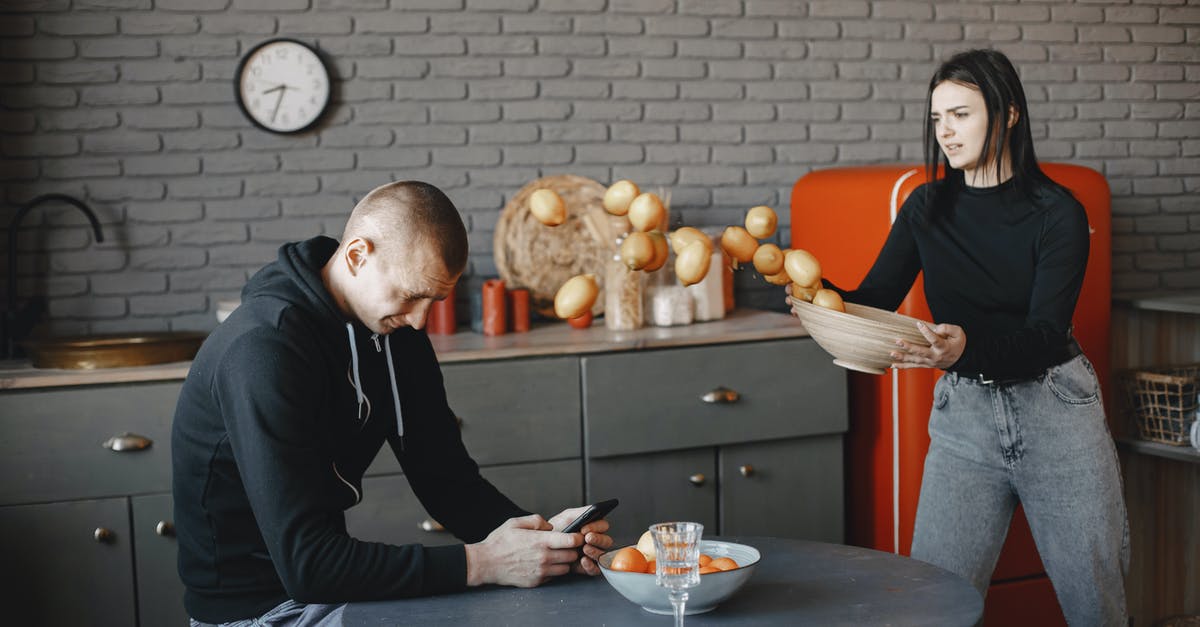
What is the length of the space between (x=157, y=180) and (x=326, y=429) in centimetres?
187

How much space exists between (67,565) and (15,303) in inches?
33.8

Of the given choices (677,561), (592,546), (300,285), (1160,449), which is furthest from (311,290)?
(1160,449)

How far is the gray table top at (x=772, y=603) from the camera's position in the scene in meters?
1.66

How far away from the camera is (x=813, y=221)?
12.4 feet

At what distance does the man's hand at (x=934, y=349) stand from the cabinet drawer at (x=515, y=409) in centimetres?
120

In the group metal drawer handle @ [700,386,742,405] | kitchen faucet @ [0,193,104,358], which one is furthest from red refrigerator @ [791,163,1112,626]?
kitchen faucet @ [0,193,104,358]

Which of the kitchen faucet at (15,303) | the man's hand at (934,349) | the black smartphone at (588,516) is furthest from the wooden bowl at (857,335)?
the kitchen faucet at (15,303)

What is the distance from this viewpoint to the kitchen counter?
2.88 metres

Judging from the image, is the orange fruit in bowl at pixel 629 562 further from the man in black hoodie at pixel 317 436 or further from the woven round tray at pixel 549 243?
the woven round tray at pixel 549 243

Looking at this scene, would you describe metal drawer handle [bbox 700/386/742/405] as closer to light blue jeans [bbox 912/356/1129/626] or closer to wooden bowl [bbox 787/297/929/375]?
light blue jeans [bbox 912/356/1129/626]

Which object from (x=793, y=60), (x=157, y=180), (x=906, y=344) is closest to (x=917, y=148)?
(x=793, y=60)

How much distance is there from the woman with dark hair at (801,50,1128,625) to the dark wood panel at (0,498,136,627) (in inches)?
78.5

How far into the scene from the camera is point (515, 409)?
317cm

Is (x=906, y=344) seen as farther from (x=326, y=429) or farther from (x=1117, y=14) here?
(x=1117, y=14)
